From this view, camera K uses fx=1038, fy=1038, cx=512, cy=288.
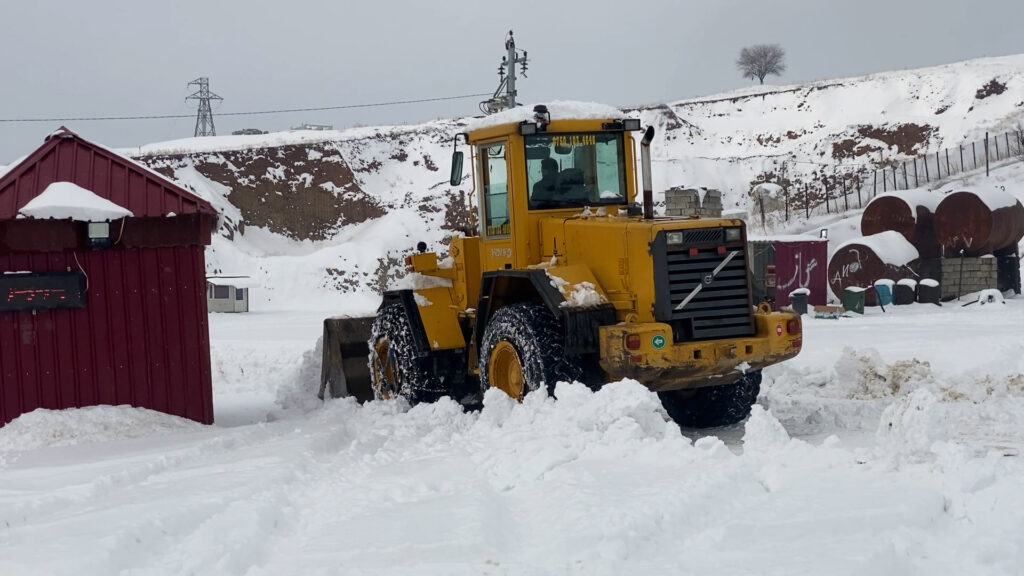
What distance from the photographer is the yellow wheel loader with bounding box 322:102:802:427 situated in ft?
26.8

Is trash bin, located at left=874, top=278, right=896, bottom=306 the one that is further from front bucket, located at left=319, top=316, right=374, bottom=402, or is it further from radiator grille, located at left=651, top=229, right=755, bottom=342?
radiator grille, located at left=651, top=229, right=755, bottom=342

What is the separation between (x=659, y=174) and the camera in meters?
52.6

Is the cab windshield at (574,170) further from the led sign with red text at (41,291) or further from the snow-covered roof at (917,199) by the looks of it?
the snow-covered roof at (917,199)

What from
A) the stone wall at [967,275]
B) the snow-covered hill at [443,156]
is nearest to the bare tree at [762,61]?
the snow-covered hill at [443,156]

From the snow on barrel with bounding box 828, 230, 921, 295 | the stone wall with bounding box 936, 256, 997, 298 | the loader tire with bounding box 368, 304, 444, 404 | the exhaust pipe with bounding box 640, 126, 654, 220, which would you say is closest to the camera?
the exhaust pipe with bounding box 640, 126, 654, 220

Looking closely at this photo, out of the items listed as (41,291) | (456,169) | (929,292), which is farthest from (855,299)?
(41,291)

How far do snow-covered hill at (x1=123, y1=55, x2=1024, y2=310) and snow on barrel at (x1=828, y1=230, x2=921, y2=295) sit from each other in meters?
19.0

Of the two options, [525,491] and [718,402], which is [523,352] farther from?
[525,491]

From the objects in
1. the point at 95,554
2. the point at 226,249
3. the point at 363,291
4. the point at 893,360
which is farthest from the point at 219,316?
the point at 95,554

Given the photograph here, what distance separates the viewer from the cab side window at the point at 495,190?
9500 millimetres

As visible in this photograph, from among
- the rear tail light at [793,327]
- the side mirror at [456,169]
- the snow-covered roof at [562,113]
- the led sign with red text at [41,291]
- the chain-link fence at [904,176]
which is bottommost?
the rear tail light at [793,327]

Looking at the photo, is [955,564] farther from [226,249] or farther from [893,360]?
[226,249]

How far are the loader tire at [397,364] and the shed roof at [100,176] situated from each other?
2201mm

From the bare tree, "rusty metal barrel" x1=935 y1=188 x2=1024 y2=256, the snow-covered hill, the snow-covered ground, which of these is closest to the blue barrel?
"rusty metal barrel" x1=935 y1=188 x2=1024 y2=256
